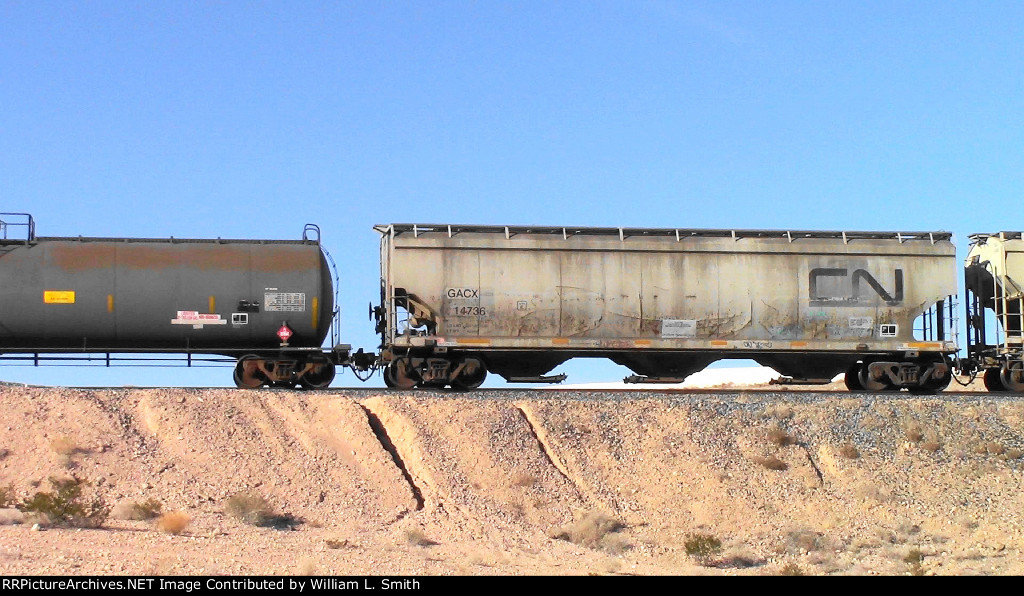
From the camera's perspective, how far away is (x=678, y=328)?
22781 millimetres

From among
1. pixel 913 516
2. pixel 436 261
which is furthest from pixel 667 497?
pixel 436 261

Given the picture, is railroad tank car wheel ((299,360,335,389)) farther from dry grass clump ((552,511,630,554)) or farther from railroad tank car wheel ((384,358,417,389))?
dry grass clump ((552,511,630,554))

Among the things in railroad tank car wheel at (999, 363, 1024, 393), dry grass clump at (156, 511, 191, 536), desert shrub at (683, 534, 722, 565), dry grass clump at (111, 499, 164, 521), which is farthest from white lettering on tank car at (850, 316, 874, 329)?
dry grass clump at (111, 499, 164, 521)

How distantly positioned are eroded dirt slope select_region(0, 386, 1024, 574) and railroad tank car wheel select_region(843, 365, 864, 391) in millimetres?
3246

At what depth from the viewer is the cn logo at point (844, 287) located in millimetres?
23219

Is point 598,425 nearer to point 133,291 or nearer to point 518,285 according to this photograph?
point 518,285

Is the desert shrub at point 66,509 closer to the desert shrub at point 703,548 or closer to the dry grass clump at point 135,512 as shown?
the dry grass clump at point 135,512

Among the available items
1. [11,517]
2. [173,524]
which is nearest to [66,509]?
[11,517]

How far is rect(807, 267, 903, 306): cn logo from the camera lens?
914 inches

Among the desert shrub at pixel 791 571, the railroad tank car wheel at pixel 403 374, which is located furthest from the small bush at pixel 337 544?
the railroad tank car wheel at pixel 403 374

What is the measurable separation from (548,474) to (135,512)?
21.6 ft

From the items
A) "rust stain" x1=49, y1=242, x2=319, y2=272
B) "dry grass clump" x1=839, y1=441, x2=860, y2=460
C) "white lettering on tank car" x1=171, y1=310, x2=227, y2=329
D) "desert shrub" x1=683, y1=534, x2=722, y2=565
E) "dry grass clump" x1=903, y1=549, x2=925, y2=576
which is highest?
"rust stain" x1=49, y1=242, x2=319, y2=272
